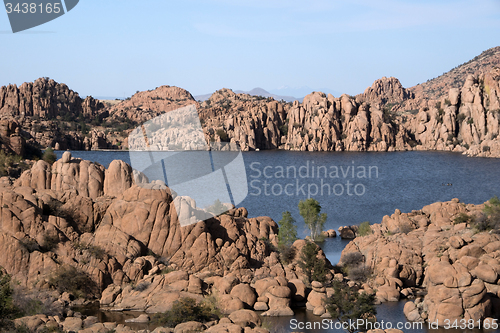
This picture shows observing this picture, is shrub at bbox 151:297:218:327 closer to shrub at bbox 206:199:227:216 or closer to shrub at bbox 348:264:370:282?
shrub at bbox 348:264:370:282

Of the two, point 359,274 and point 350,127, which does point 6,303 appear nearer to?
point 359,274

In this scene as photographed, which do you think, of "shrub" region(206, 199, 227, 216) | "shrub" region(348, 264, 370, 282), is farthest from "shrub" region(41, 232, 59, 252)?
"shrub" region(348, 264, 370, 282)

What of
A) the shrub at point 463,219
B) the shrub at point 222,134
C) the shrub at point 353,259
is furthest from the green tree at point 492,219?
the shrub at point 222,134

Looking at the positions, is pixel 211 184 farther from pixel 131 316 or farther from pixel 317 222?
pixel 131 316

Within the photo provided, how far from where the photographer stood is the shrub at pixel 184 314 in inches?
990

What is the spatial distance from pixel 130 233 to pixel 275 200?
37.1m

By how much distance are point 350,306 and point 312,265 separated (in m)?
7.06

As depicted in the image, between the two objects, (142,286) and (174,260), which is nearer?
(142,286)

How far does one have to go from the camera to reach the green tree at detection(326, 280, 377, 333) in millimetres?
26094

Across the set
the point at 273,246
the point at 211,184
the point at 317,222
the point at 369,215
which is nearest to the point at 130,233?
the point at 273,246

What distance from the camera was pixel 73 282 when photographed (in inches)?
1134

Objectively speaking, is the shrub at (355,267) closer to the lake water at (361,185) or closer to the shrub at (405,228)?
the lake water at (361,185)

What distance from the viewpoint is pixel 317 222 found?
49156 mm

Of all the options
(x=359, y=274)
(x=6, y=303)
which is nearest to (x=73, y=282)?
(x=6, y=303)
